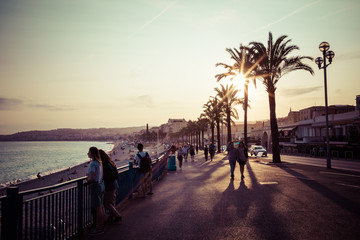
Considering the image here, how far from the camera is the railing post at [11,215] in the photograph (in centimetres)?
397

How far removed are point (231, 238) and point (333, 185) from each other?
7.57 metres

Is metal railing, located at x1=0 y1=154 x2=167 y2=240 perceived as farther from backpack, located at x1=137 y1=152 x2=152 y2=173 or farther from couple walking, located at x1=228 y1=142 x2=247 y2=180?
couple walking, located at x1=228 y1=142 x2=247 y2=180

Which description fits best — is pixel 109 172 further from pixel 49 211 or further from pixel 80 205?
pixel 49 211

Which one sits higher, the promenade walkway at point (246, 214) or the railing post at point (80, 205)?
the railing post at point (80, 205)

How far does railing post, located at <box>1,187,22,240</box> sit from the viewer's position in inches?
156

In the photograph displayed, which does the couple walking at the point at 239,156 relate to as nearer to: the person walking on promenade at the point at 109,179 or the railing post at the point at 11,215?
the person walking on promenade at the point at 109,179

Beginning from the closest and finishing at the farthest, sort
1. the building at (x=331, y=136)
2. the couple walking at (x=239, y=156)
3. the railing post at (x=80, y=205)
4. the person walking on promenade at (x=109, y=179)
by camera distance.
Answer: the railing post at (x=80, y=205) → the person walking on promenade at (x=109, y=179) → the couple walking at (x=239, y=156) → the building at (x=331, y=136)

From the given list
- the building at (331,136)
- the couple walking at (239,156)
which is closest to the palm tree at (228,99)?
the building at (331,136)

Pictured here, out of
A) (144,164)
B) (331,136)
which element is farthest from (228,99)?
(144,164)

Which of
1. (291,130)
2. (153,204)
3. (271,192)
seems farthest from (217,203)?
(291,130)

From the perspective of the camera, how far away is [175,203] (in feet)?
28.5

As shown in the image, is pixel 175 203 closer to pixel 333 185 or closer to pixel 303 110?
pixel 333 185

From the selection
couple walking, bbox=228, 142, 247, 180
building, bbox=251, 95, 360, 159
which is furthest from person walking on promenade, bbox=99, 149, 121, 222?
building, bbox=251, 95, 360, 159

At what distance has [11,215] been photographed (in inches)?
159
